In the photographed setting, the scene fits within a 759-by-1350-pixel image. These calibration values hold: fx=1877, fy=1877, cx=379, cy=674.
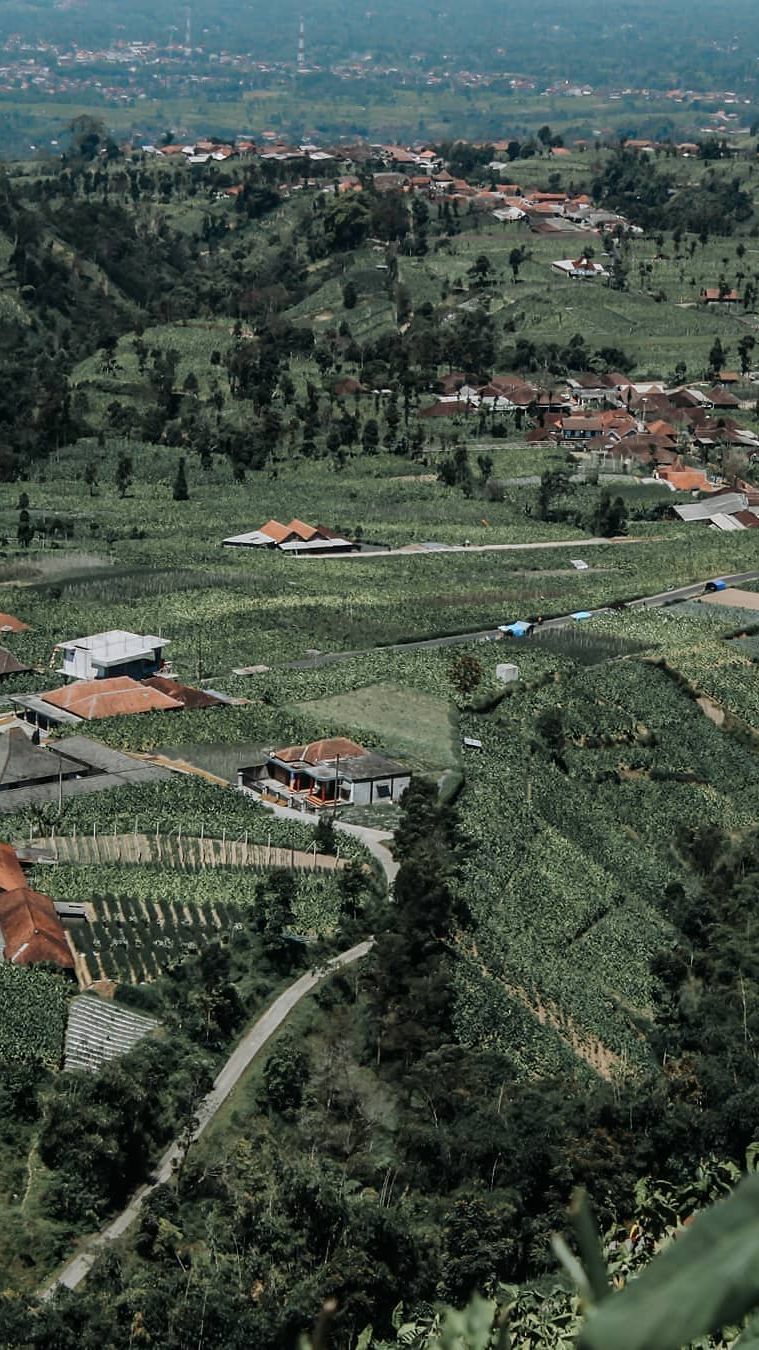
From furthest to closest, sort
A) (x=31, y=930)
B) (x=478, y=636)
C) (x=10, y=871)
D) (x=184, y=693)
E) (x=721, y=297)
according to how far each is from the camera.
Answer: (x=721, y=297) → (x=478, y=636) → (x=184, y=693) → (x=10, y=871) → (x=31, y=930)

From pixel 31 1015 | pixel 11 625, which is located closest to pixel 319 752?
pixel 31 1015

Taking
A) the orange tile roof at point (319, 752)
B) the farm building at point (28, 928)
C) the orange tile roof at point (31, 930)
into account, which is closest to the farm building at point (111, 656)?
the orange tile roof at point (319, 752)

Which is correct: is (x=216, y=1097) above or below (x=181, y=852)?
above

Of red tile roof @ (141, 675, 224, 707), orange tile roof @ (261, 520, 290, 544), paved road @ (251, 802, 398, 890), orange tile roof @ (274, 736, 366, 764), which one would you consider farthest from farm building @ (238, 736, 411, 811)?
orange tile roof @ (261, 520, 290, 544)

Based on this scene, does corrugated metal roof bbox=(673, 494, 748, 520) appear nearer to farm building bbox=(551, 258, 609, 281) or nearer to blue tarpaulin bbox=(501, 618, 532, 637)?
blue tarpaulin bbox=(501, 618, 532, 637)

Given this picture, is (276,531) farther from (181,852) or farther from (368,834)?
(181,852)

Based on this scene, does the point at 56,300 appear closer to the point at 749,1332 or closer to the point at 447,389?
the point at 447,389
